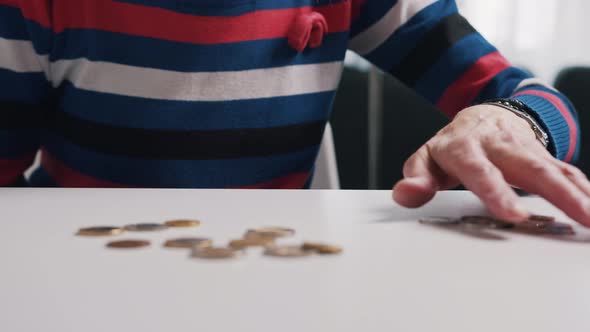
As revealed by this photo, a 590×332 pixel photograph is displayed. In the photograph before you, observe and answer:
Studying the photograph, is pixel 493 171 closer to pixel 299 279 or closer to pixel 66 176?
pixel 299 279

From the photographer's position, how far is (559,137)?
0.75 m

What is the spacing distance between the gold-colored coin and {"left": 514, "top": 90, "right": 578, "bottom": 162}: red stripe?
0.51 metres

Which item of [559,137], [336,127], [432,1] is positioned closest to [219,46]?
[432,1]

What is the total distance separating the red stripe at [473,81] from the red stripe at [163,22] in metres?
0.29

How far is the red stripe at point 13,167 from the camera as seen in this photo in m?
0.89

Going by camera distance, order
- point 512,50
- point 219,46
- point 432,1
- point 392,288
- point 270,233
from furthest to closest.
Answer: point 512,50
point 432,1
point 219,46
point 270,233
point 392,288

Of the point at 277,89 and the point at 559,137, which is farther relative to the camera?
the point at 277,89

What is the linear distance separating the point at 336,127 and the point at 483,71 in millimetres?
1261

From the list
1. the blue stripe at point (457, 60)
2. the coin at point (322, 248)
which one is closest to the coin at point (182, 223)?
the coin at point (322, 248)

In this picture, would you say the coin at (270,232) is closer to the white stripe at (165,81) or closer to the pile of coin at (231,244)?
the pile of coin at (231,244)

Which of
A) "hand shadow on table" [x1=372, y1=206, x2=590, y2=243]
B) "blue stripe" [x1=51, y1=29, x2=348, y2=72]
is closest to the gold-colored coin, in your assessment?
"hand shadow on table" [x1=372, y1=206, x2=590, y2=243]

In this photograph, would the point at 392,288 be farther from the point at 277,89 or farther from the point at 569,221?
the point at 277,89

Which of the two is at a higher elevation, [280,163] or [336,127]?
[280,163]

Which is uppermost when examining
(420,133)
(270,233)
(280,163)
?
(270,233)
